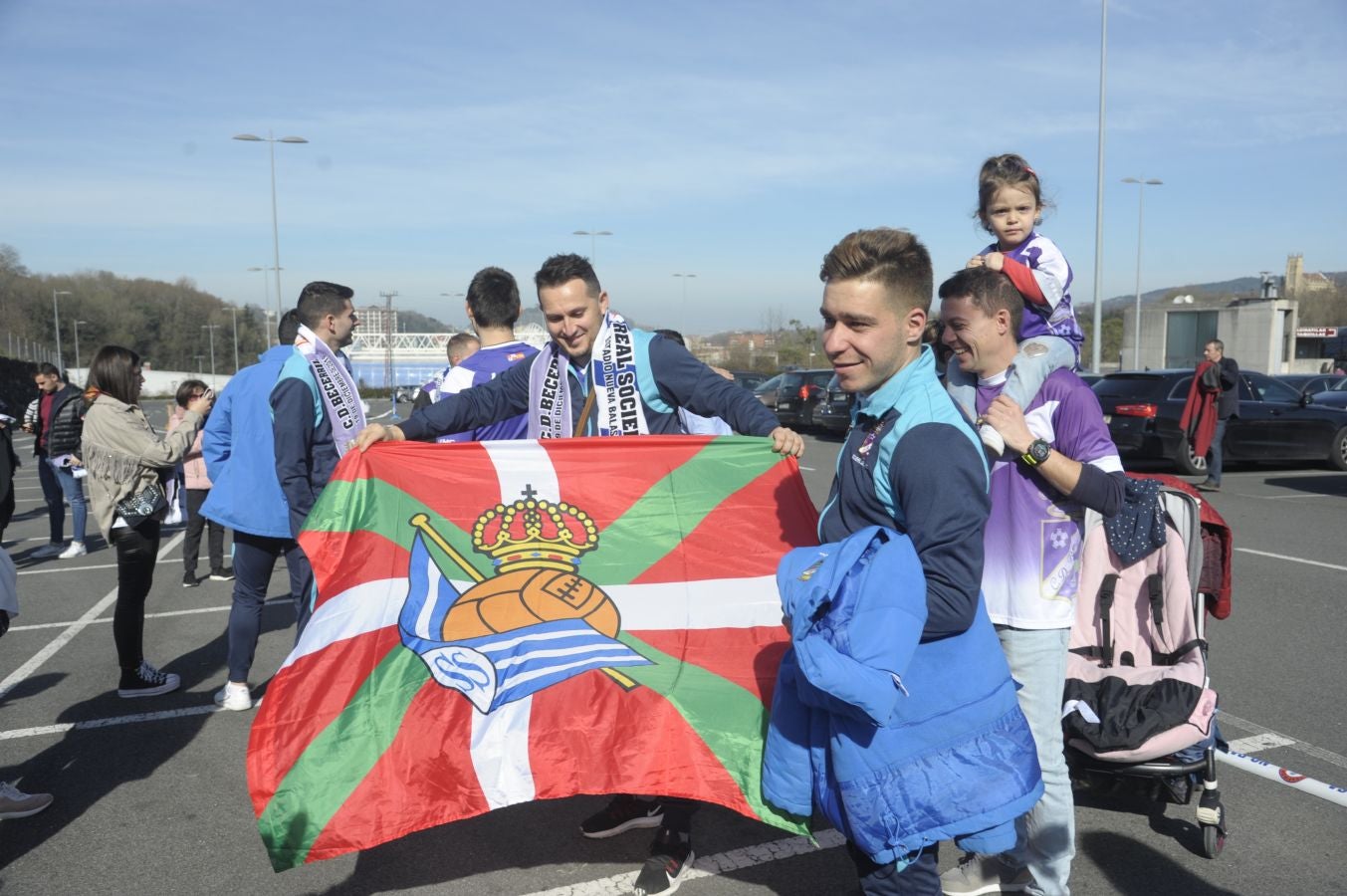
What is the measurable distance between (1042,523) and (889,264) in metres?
1.13

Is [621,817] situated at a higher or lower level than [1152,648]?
lower

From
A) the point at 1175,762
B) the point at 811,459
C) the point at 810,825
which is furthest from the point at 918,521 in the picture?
the point at 811,459

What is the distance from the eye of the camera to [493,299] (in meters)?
5.75

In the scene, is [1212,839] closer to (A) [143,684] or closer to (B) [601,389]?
(B) [601,389]

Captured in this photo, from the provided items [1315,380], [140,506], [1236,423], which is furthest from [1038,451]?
[1315,380]

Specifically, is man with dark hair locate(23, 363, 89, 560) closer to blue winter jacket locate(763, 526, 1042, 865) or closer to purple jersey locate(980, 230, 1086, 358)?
purple jersey locate(980, 230, 1086, 358)

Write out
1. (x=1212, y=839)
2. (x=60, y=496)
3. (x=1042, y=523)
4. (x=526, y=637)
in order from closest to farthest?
(x=1042, y=523), (x=526, y=637), (x=1212, y=839), (x=60, y=496)

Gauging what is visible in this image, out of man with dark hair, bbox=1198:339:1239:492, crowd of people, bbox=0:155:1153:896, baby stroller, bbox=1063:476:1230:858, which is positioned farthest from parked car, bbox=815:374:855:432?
baby stroller, bbox=1063:476:1230:858

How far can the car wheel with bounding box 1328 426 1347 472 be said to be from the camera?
16.2m

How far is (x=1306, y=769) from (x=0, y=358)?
145 feet

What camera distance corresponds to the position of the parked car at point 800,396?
24875 mm

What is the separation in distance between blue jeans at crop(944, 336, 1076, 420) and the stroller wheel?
5.98ft

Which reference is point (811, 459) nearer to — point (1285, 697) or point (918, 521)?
point (1285, 697)

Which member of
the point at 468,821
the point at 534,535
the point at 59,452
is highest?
the point at 534,535
